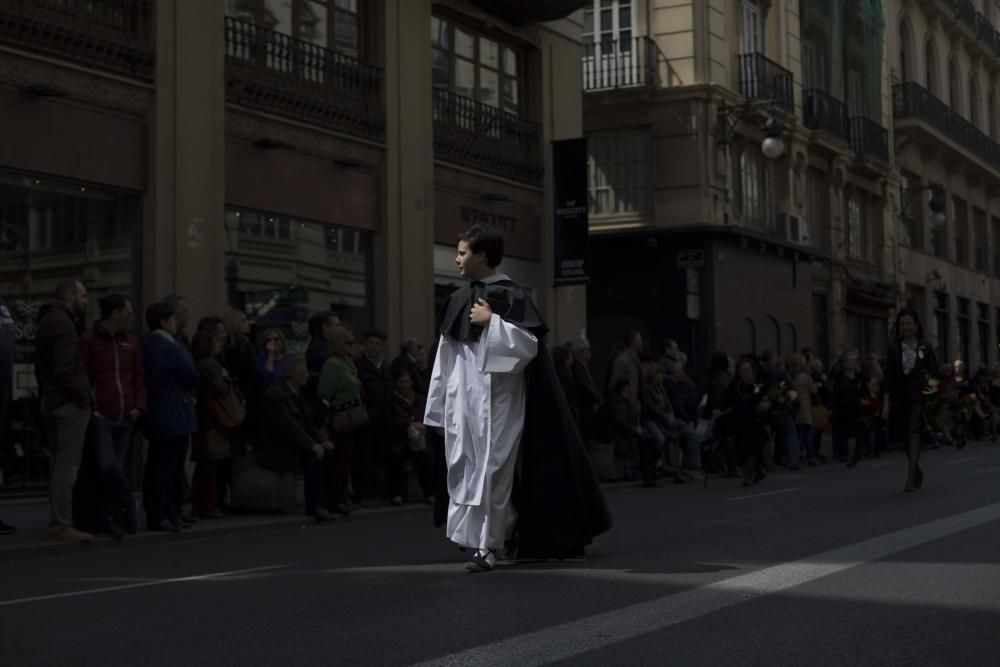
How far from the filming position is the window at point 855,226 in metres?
41.1

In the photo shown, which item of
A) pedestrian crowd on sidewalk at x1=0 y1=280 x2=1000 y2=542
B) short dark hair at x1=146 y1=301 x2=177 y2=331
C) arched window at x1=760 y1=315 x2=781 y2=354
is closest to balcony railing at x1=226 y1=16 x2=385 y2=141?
pedestrian crowd on sidewalk at x1=0 y1=280 x2=1000 y2=542

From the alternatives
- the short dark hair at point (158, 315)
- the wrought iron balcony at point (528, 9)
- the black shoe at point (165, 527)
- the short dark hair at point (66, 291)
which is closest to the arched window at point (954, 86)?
the wrought iron balcony at point (528, 9)

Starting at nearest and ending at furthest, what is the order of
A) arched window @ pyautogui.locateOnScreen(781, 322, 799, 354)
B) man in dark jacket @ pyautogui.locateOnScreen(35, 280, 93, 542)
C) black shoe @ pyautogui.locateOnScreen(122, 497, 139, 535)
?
1. man in dark jacket @ pyautogui.locateOnScreen(35, 280, 93, 542)
2. black shoe @ pyautogui.locateOnScreen(122, 497, 139, 535)
3. arched window @ pyautogui.locateOnScreen(781, 322, 799, 354)

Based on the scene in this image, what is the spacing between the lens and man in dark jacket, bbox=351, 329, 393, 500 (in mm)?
15672

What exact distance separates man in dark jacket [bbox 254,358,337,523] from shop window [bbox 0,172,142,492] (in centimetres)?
291

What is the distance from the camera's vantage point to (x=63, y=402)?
38.7ft

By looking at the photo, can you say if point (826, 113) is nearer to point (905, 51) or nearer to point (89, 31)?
point (905, 51)

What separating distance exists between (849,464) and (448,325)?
1575 cm

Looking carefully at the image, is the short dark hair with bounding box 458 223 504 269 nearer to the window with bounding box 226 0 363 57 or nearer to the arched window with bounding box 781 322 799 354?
the window with bounding box 226 0 363 57

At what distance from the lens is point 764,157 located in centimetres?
3541

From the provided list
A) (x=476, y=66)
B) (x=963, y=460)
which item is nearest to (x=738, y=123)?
(x=476, y=66)

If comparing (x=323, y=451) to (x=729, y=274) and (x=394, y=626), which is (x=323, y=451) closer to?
(x=394, y=626)

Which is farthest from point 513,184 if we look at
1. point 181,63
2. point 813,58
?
point 813,58

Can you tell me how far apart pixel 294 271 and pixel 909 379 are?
853 centimetres
